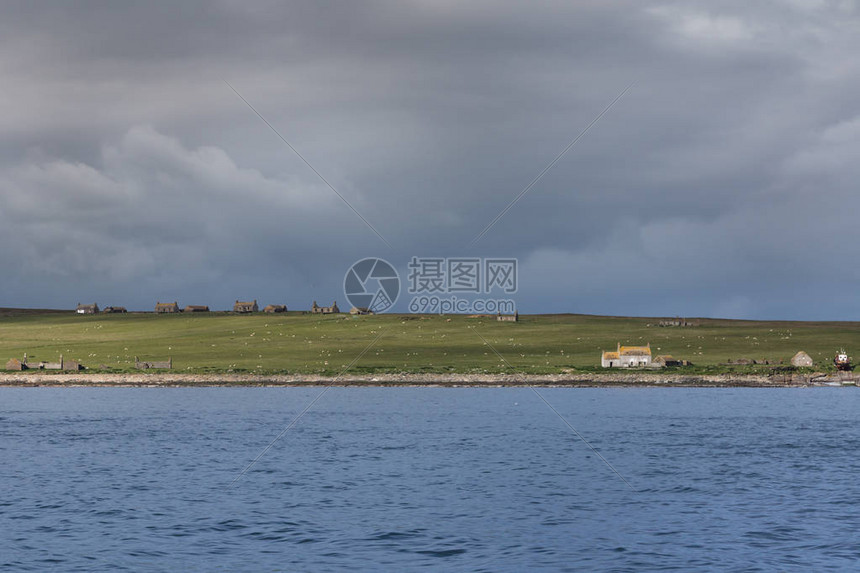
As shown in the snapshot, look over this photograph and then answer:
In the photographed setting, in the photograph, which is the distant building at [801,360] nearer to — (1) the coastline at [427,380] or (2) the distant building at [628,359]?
(1) the coastline at [427,380]

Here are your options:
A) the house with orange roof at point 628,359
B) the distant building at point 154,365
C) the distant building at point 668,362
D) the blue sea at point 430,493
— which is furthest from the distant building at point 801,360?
the distant building at point 154,365

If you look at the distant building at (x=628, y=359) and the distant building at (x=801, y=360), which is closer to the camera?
the distant building at (x=628, y=359)

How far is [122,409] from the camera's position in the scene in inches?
3487

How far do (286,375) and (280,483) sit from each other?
8683 cm

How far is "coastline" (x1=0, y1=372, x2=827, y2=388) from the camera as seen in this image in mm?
120625

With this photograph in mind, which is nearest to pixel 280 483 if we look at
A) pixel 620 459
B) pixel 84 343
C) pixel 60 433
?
pixel 620 459

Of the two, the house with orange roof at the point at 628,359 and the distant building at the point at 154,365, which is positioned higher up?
the house with orange roof at the point at 628,359

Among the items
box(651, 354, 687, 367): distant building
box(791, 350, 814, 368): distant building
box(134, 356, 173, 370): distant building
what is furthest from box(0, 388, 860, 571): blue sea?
box(791, 350, 814, 368): distant building

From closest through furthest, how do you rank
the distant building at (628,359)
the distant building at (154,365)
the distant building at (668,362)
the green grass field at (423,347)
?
the distant building at (668,362), the distant building at (628,359), the distant building at (154,365), the green grass field at (423,347)

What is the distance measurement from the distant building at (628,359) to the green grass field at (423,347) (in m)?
3.11

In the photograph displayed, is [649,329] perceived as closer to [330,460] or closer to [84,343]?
[84,343]

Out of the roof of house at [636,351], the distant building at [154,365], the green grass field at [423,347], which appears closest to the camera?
the distant building at [154,365]

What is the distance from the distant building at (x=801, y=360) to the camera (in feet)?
457

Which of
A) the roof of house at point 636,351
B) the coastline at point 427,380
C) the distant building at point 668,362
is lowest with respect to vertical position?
the coastline at point 427,380
